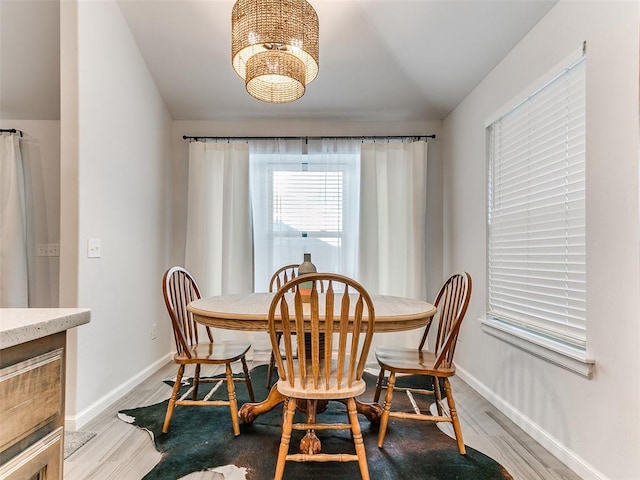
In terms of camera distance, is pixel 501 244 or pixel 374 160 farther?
pixel 374 160

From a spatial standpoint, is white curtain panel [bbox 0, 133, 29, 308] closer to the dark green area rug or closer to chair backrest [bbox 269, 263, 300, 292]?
the dark green area rug

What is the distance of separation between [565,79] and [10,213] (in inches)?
153

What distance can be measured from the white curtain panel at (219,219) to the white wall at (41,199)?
3.48 feet

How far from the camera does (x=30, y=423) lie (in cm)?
76

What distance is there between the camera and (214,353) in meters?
2.14

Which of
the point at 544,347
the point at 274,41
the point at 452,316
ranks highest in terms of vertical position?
the point at 274,41

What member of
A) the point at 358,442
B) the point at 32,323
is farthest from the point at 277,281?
the point at 32,323

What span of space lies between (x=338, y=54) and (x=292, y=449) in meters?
2.76

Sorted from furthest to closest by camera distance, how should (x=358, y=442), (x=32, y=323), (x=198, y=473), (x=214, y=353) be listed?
(x=214, y=353) < (x=198, y=473) < (x=358, y=442) < (x=32, y=323)

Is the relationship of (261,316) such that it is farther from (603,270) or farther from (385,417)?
(603,270)

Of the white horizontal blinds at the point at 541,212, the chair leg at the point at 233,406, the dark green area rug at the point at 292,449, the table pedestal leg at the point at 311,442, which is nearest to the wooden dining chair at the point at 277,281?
the dark green area rug at the point at 292,449

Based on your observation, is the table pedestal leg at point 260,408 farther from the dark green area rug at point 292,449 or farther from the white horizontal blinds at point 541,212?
Answer: the white horizontal blinds at point 541,212

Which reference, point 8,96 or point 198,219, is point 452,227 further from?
point 8,96

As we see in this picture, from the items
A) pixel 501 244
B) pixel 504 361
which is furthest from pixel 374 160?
pixel 504 361
